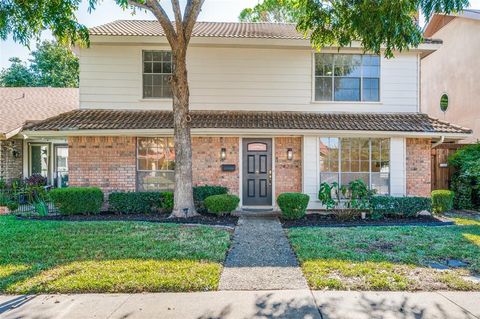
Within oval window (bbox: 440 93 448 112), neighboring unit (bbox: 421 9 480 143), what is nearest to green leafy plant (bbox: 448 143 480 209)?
neighboring unit (bbox: 421 9 480 143)

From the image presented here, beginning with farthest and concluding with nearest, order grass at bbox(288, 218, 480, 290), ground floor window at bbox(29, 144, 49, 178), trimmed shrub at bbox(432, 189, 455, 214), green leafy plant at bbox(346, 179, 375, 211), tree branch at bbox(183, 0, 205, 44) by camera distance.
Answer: ground floor window at bbox(29, 144, 49, 178), trimmed shrub at bbox(432, 189, 455, 214), green leafy plant at bbox(346, 179, 375, 211), tree branch at bbox(183, 0, 205, 44), grass at bbox(288, 218, 480, 290)

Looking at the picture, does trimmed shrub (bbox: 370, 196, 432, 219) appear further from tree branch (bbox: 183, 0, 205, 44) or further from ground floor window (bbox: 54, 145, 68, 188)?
ground floor window (bbox: 54, 145, 68, 188)

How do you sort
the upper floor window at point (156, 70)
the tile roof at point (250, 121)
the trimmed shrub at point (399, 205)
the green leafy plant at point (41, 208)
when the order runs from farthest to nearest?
the upper floor window at point (156, 70)
the tile roof at point (250, 121)
the green leafy plant at point (41, 208)
the trimmed shrub at point (399, 205)

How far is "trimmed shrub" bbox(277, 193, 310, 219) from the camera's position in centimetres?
906

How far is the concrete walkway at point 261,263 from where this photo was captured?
14.8 feet

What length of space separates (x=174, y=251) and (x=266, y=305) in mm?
2429

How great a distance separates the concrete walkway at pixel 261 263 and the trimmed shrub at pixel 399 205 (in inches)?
132

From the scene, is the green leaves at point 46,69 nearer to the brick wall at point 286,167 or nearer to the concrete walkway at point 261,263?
the brick wall at point 286,167

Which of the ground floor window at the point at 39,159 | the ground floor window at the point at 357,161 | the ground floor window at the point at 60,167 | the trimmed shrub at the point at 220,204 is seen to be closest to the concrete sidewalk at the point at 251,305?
the trimmed shrub at the point at 220,204

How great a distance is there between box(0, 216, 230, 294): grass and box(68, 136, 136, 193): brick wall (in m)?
2.60

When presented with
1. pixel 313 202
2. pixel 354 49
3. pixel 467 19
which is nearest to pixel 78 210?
pixel 313 202

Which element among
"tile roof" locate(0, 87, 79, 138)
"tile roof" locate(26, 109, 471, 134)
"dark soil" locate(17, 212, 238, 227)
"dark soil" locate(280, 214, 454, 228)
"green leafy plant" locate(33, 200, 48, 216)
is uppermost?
"tile roof" locate(0, 87, 79, 138)

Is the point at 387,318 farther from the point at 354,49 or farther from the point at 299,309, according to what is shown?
the point at 354,49

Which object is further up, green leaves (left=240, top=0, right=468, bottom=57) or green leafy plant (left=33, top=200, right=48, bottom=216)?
green leaves (left=240, top=0, right=468, bottom=57)
